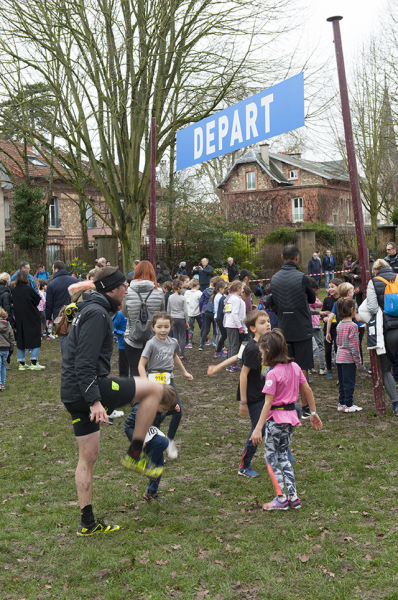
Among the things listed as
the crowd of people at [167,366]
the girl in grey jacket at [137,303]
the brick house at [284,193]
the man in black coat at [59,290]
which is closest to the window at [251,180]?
the brick house at [284,193]

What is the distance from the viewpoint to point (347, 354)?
7859 millimetres

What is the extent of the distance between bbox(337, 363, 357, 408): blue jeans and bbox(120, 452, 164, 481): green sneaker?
396 centimetres

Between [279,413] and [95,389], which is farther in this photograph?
[279,413]

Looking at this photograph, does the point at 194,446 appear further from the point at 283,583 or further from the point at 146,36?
the point at 146,36

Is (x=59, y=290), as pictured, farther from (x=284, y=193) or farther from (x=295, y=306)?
(x=284, y=193)

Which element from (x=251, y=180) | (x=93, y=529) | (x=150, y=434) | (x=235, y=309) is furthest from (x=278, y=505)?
(x=251, y=180)

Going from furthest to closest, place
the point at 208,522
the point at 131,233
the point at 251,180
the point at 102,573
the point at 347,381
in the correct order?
the point at 251,180
the point at 131,233
the point at 347,381
the point at 208,522
the point at 102,573

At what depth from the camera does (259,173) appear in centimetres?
5053

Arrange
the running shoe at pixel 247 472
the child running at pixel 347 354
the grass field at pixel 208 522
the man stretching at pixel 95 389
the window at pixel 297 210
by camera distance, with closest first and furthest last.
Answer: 1. the grass field at pixel 208 522
2. the man stretching at pixel 95 389
3. the running shoe at pixel 247 472
4. the child running at pixel 347 354
5. the window at pixel 297 210

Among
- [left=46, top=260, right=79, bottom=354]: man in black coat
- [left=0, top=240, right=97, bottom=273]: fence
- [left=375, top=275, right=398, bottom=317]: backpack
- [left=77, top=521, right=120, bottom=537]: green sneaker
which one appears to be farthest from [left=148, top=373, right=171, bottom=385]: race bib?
[left=0, top=240, right=97, bottom=273]: fence

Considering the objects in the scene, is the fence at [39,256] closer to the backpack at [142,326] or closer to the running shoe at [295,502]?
the backpack at [142,326]

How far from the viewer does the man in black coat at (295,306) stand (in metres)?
7.37

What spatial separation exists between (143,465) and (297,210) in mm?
46507

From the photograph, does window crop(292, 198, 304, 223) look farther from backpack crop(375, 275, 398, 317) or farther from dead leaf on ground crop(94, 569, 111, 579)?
dead leaf on ground crop(94, 569, 111, 579)
